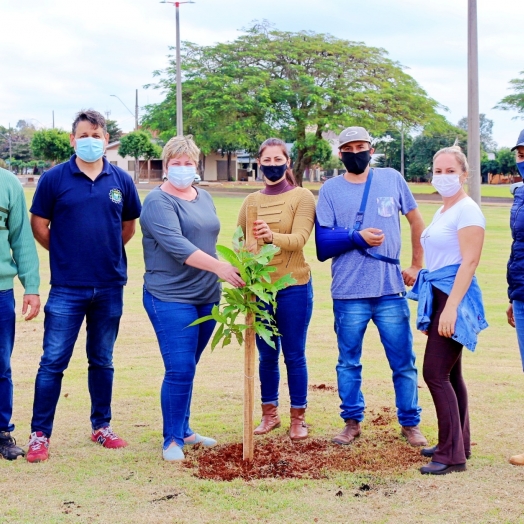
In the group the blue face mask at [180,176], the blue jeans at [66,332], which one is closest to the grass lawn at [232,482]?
the blue jeans at [66,332]

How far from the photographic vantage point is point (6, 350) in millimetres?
5430

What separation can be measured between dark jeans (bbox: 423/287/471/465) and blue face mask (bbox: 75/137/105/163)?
248cm

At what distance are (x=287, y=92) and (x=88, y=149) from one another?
1687 inches

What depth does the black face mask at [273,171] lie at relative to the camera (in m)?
5.54

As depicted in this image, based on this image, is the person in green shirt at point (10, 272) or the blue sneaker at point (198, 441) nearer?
the person in green shirt at point (10, 272)

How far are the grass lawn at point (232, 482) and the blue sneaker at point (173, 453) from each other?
6cm

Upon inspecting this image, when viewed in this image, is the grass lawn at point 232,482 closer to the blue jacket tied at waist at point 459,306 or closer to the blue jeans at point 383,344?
the blue jeans at point 383,344

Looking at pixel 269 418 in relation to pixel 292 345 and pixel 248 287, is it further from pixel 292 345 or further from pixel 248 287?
pixel 248 287

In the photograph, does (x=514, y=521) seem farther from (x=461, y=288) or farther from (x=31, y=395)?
(x=31, y=395)

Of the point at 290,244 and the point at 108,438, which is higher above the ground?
the point at 290,244

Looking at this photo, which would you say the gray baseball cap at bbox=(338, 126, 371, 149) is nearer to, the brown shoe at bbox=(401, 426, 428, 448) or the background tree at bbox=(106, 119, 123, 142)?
the brown shoe at bbox=(401, 426, 428, 448)

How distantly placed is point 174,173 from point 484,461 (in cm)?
285

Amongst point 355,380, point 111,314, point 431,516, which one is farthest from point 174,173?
point 431,516

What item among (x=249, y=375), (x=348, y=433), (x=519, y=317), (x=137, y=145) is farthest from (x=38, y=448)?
(x=137, y=145)
